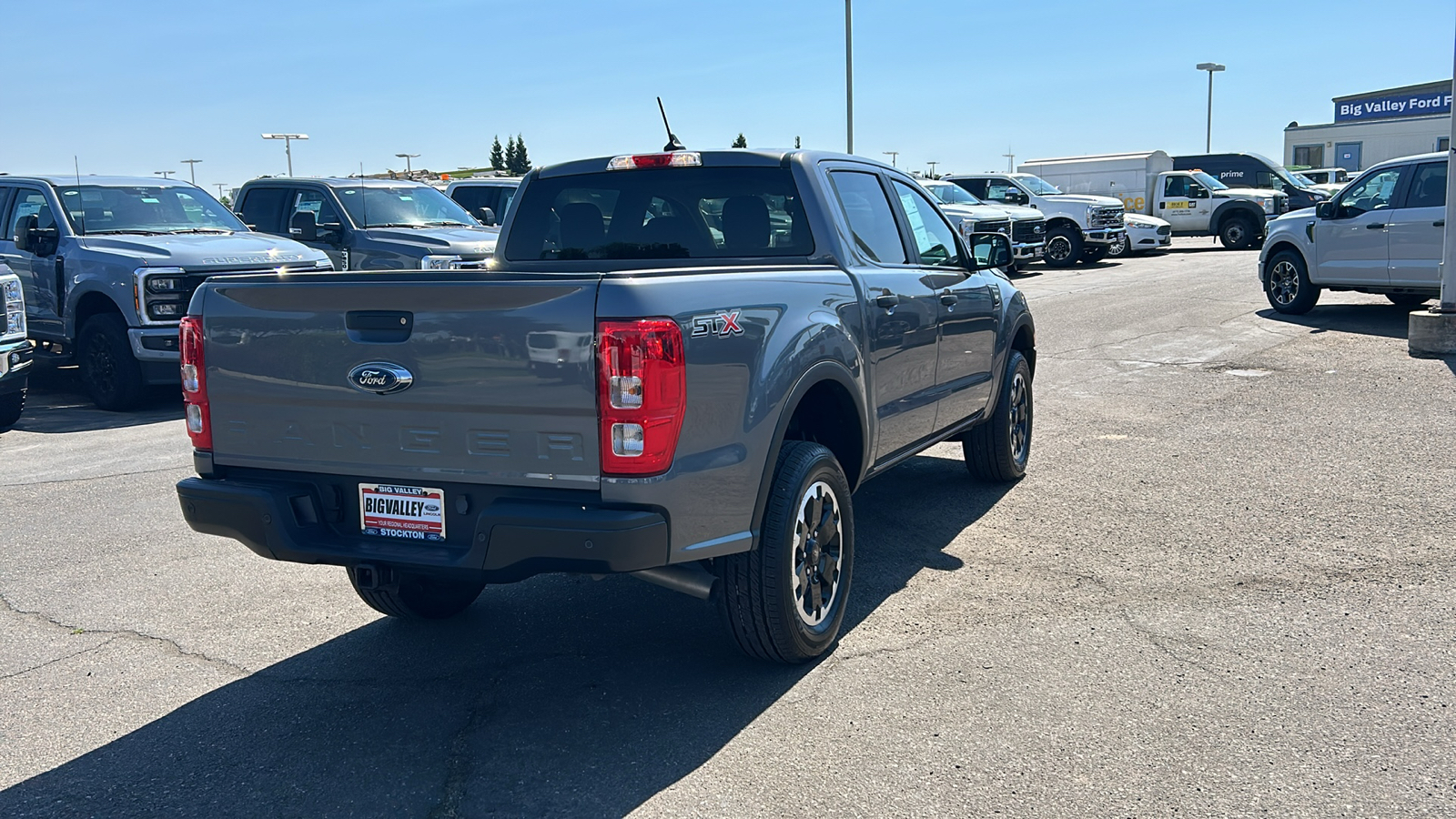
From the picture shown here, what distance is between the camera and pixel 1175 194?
34219 mm

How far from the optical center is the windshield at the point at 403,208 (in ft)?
47.4

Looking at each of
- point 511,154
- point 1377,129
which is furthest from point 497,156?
point 1377,129

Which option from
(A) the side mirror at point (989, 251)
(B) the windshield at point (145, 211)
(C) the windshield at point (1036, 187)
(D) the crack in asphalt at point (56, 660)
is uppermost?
(C) the windshield at point (1036, 187)

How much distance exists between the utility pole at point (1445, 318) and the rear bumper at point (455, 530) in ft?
35.2

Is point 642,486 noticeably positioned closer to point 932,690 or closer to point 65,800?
point 932,690

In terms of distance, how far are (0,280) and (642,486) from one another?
777cm

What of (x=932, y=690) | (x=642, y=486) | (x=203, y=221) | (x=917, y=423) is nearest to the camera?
(x=642, y=486)

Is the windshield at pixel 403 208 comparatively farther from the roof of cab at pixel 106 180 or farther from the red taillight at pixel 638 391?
the red taillight at pixel 638 391

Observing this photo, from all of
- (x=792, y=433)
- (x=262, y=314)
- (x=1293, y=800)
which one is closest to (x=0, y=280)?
(x=262, y=314)

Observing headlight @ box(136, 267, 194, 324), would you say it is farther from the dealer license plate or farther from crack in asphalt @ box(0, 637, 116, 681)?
the dealer license plate

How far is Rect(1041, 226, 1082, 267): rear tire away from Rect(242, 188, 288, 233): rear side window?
679 inches

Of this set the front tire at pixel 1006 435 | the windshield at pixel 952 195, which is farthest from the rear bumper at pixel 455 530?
the windshield at pixel 952 195

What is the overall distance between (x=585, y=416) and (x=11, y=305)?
7649 millimetres

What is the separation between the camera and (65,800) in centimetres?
358
